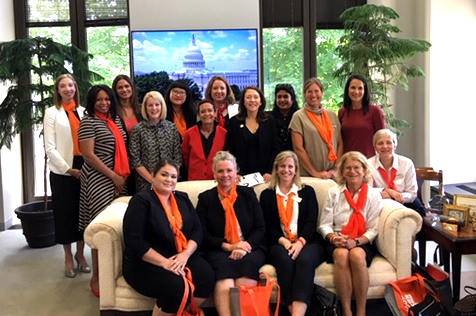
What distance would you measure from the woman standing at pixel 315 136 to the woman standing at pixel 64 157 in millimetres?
1678

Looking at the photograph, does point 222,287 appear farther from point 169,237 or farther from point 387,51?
point 387,51

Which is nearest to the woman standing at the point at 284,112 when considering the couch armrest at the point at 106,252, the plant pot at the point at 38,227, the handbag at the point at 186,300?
the handbag at the point at 186,300

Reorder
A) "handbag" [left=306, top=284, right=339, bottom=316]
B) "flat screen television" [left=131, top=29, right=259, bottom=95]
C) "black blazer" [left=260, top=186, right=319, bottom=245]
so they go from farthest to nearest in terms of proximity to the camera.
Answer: "flat screen television" [left=131, top=29, right=259, bottom=95]
"black blazer" [left=260, top=186, right=319, bottom=245]
"handbag" [left=306, top=284, right=339, bottom=316]

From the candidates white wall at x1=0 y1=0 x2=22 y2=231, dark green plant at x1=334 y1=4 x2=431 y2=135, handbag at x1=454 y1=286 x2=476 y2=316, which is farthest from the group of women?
white wall at x1=0 y1=0 x2=22 y2=231

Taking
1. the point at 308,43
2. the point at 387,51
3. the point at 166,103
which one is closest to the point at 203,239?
the point at 166,103

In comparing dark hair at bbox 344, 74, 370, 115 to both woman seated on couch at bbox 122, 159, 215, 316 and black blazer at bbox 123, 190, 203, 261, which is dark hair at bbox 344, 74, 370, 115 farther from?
black blazer at bbox 123, 190, 203, 261

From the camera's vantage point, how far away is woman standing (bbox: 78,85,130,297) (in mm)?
3252

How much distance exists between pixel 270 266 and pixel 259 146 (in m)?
0.96

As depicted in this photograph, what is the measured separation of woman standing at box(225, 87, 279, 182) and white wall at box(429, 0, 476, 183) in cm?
267

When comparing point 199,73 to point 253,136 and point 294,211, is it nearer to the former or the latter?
point 253,136

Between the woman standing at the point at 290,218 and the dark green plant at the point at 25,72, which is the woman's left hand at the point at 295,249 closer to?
the woman standing at the point at 290,218

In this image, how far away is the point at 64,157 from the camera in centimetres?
362

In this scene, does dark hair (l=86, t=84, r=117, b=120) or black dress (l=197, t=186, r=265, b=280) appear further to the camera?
dark hair (l=86, t=84, r=117, b=120)

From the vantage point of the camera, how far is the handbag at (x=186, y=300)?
2490mm
